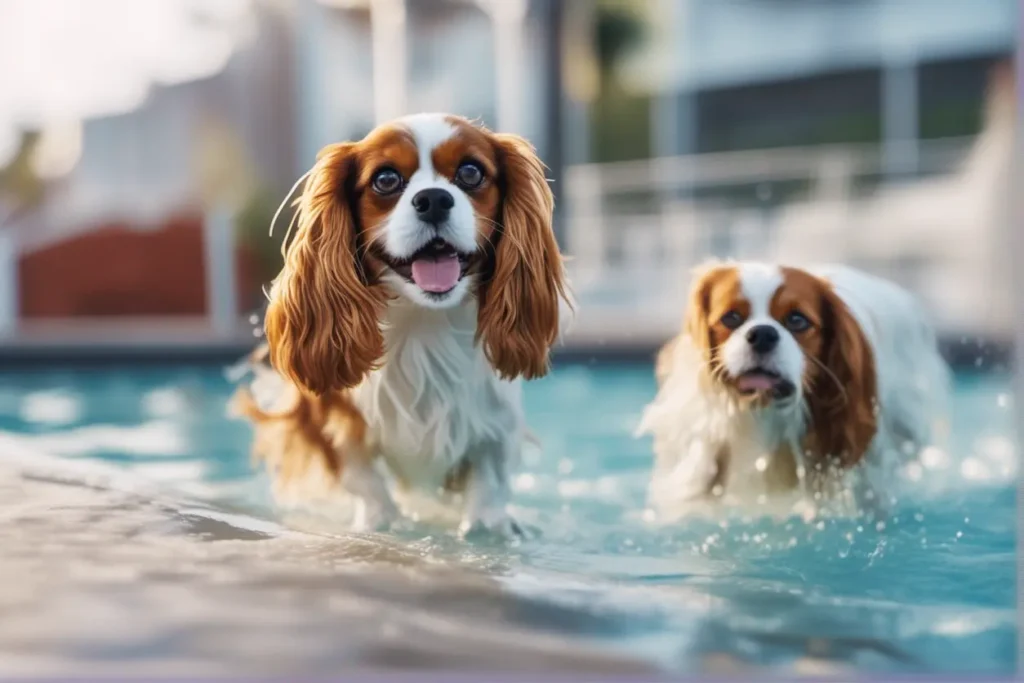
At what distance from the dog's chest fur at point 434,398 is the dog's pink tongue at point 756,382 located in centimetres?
47

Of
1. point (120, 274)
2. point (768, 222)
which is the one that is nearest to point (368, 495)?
point (120, 274)

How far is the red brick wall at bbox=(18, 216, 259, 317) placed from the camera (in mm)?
5918

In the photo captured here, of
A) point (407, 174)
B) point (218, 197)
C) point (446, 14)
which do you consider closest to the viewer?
point (407, 174)

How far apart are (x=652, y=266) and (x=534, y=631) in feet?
19.9

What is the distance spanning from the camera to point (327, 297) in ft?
6.79

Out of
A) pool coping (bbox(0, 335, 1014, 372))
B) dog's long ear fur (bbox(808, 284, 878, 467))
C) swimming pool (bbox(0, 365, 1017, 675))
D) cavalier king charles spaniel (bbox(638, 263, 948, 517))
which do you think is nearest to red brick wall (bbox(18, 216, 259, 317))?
pool coping (bbox(0, 335, 1014, 372))

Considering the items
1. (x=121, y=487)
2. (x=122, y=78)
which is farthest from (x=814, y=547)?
(x=122, y=78)

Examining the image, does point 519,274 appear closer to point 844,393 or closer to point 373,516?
point 373,516

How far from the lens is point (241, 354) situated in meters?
5.78

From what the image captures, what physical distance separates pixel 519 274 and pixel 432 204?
0.80 ft

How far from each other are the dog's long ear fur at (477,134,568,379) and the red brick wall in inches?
155

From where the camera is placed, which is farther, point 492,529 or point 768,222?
point 768,222

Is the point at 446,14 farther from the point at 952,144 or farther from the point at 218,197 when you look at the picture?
the point at 952,144

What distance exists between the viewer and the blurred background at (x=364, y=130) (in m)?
4.58
